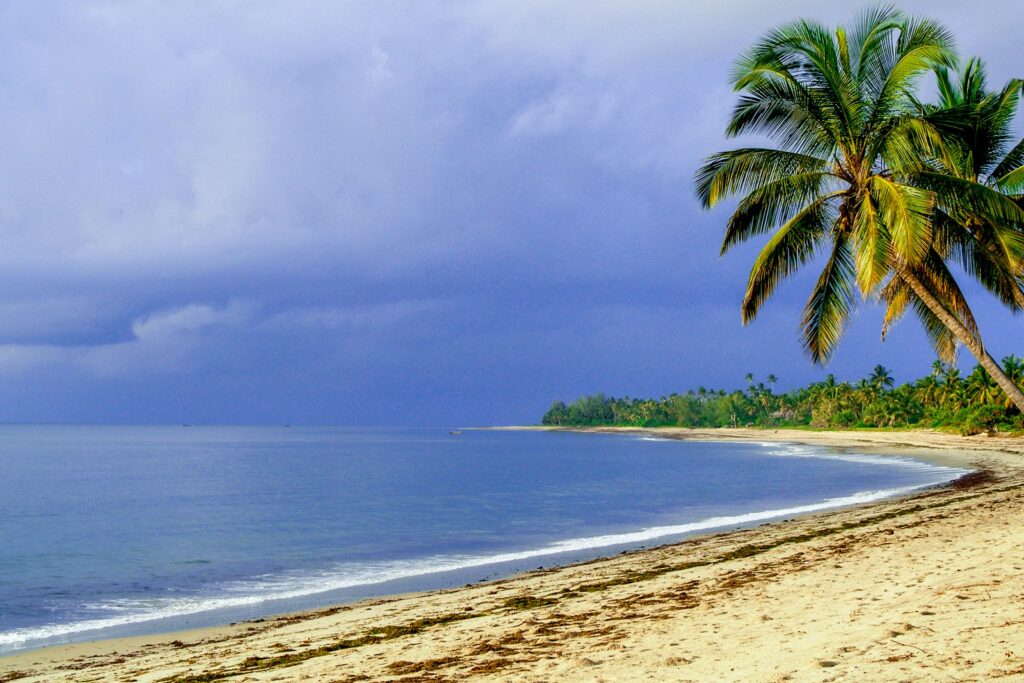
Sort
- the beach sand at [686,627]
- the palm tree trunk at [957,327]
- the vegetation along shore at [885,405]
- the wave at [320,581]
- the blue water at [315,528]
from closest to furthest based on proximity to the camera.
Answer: the beach sand at [686,627]
the palm tree trunk at [957,327]
the wave at [320,581]
the blue water at [315,528]
the vegetation along shore at [885,405]

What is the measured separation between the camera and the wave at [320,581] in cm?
1389

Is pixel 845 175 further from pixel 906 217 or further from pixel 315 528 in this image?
pixel 315 528

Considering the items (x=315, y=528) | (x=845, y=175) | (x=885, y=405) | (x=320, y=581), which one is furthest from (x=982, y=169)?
(x=885, y=405)

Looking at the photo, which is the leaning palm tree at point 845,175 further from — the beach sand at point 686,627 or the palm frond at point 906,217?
the beach sand at point 686,627

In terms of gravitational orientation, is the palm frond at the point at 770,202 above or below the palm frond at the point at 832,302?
above

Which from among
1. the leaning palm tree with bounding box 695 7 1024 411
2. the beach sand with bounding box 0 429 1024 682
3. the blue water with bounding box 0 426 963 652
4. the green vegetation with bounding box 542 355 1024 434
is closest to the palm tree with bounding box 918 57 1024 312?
the leaning palm tree with bounding box 695 7 1024 411

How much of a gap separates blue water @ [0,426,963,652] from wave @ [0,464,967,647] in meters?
0.07

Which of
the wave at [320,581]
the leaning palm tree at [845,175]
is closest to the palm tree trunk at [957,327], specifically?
the leaning palm tree at [845,175]

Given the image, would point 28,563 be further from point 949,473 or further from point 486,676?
point 949,473

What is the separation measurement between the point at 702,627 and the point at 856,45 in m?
12.4

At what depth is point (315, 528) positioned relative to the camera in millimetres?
28750

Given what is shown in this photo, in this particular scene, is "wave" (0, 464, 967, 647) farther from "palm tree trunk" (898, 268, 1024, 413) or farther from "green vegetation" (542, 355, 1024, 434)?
"green vegetation" (542, 355, 1024, 434)

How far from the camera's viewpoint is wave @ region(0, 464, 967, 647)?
13.9m

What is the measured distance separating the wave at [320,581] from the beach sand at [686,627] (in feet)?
7.02
